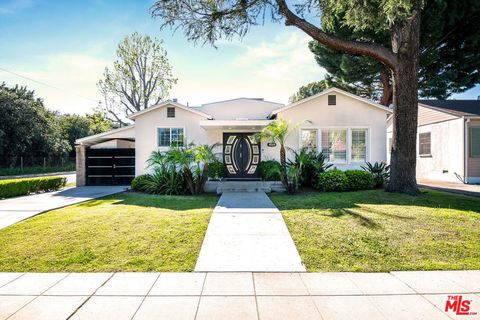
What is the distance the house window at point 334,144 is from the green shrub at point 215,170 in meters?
5.14

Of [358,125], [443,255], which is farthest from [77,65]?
[443,255]

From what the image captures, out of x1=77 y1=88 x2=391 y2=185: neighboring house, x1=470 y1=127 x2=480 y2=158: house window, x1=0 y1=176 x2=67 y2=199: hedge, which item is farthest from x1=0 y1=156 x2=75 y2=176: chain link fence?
x1=470 y1=127 x2=480 y2=158: house window

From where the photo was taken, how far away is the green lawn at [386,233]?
4.23 m

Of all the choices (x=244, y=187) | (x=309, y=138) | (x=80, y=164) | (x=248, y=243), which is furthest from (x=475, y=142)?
(x=80, y=164)

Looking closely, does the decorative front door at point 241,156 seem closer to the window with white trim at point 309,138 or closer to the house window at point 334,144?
the window with white trim at point 309,138

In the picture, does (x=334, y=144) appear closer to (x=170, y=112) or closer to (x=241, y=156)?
(x=241, y=156)

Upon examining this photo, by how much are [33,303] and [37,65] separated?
18.4 meters

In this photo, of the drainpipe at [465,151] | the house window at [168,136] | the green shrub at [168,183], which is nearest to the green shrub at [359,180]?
the drainpipe at [465,151]

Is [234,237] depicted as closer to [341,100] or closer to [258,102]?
[341,100]

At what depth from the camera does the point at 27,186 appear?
471 inches

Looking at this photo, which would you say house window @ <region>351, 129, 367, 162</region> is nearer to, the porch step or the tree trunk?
the tree trunk

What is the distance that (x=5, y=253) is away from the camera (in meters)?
4.68

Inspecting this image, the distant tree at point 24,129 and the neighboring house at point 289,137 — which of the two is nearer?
the neighboring house at point 289,137

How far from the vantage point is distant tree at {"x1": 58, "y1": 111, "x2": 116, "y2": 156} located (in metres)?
33.8
